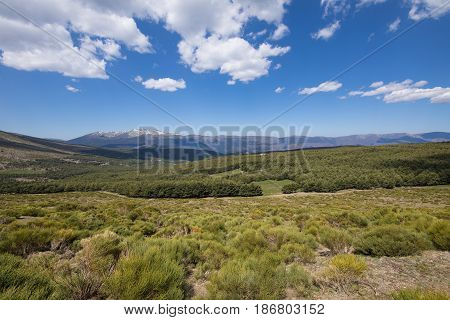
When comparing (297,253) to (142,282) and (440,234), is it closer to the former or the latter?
(142,282)

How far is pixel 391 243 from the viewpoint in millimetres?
7168

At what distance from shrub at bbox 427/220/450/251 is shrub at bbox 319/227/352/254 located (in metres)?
2.56

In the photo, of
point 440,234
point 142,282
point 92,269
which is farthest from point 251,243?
point 440,234

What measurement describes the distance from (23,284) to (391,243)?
8.88 metres

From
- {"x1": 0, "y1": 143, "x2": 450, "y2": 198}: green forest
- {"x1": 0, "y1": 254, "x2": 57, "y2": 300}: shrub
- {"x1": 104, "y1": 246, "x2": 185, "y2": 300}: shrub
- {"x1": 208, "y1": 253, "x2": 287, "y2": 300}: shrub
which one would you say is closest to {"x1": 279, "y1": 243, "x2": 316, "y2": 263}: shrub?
{"x1": 208, "y1": 253, "x2": 287, "y2": 300}: shrub

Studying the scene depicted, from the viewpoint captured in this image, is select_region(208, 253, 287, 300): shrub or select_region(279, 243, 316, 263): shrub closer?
select_region(208, 253, 287, 300): shrub

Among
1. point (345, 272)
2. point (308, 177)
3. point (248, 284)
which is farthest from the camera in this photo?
point (308, 177)

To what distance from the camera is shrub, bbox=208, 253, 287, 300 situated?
4.48m

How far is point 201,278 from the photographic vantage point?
594cm

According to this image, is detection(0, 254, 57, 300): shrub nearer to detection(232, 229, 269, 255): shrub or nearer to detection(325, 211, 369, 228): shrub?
detection(232, 229, 269, 255): shrub

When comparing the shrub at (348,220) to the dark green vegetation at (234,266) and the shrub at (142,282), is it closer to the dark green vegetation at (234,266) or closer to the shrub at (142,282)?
the dark green vegetation at (234,266)
